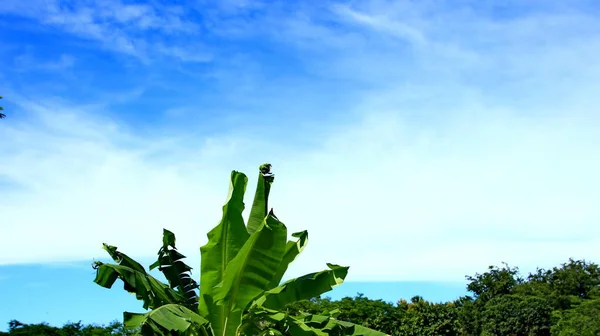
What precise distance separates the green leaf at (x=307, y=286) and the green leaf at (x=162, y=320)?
4.19ft

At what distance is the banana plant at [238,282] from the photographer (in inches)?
369

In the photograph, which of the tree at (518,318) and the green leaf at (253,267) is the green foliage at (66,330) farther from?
the tree at (518,318)

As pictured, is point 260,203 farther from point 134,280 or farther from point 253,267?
point 134,280

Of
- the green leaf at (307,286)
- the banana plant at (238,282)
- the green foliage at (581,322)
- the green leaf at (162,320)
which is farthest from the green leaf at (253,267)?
the green foliage at (581,322)

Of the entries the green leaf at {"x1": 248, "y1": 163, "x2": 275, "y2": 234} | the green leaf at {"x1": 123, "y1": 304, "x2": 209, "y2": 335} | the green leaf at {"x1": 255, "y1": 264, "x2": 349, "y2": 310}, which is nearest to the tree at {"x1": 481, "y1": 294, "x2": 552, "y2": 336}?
the green leaf at {"x1": 255, "y1": 264, "x2": 349, "y2": 310}

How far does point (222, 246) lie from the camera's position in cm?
1027

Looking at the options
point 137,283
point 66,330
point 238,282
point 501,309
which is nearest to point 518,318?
point 501,309

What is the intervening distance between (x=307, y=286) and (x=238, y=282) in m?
1.34

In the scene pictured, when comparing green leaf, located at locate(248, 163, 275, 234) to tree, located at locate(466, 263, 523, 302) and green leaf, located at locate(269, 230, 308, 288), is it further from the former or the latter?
tree, located at locate(466, 263, 523, 302)

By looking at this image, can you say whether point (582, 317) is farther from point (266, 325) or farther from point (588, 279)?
point (266, 325)

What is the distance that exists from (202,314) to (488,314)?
2689cm

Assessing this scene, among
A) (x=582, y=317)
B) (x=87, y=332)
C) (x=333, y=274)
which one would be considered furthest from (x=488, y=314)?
(x=333, y=274)

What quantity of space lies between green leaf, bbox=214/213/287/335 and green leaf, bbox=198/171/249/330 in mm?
510

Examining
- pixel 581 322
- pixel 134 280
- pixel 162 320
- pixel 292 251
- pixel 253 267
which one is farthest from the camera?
pixel 581 322
